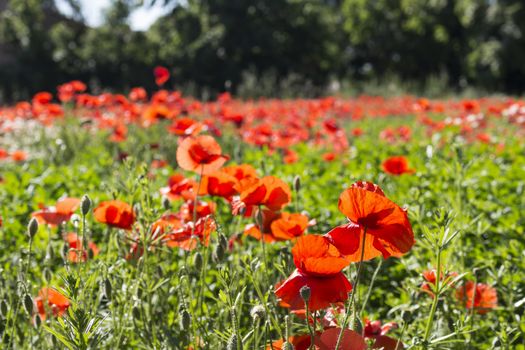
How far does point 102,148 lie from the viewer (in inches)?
223

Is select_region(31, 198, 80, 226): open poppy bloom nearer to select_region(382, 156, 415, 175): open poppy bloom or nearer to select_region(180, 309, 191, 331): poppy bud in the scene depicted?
select_region(180, 309, 191, 331): poppy bud

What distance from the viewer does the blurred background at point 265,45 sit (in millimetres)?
19125

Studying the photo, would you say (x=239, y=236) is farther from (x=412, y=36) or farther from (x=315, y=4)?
(x=412, y=36)

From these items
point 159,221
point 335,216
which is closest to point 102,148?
point 335,216

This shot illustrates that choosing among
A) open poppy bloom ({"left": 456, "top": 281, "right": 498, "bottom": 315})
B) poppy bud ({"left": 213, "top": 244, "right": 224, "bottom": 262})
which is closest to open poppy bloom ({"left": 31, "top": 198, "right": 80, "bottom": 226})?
poppy bud ({"left": 213, "top": 244, "right": 224, "bottom": 262})

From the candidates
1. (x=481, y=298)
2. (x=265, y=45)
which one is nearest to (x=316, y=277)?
(x=481, y=298)

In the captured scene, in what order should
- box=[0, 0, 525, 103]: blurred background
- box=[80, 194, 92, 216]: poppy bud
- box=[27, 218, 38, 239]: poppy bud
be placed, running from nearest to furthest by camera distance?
1. box=[80, 194, 92, 216]: poppy bud
2. box=[27, 218, 38, 239]: poppy bud
3. box=[0, 0, 525, 103]: blurred background

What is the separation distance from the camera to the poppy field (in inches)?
42.2

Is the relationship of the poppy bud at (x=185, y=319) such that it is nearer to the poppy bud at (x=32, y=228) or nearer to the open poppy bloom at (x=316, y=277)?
the open poppy bloom at (x=316, y=277)

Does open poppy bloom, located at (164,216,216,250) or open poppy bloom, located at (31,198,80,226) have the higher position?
open poppy bloom, located at (31,198,80,226)

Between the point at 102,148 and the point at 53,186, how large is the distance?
6.57ft

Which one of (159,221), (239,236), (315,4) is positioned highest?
(315,4)

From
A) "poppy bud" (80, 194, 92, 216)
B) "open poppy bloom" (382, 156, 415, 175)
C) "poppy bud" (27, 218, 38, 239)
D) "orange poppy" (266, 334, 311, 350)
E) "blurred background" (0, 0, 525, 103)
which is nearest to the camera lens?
"orange poppy" (266, 334, 311, 350)

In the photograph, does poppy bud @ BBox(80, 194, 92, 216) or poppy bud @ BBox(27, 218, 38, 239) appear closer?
poppy bud @ BBox(80, 194, 92, 216)
